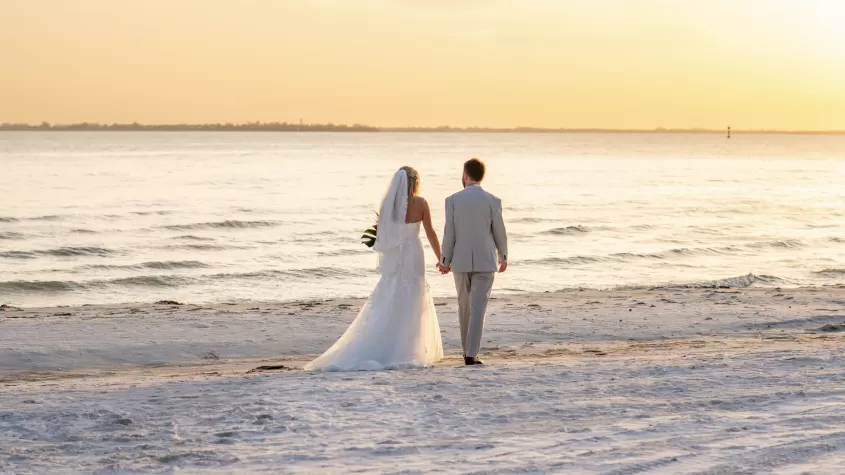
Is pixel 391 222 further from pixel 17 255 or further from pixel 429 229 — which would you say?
pixel 17 255

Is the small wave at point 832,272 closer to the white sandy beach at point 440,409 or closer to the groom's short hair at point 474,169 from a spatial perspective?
the white sandy beach at point 440,409

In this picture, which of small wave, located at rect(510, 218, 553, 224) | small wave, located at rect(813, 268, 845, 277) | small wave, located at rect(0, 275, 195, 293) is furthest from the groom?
small wave, located at rect(510, 218, 553, 224)

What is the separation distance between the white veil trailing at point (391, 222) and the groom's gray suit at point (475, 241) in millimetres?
475

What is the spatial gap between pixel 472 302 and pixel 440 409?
2147 mm

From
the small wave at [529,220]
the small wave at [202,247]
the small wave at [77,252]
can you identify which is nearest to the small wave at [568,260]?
the small wave at [202,247]

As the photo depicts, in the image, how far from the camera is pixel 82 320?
46.5 feet

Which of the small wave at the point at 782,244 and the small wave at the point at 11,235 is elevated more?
the small wave at the point at 782,244

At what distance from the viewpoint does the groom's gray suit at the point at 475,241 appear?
9.14 meters

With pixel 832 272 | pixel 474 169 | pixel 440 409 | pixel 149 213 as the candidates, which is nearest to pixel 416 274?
pixel 474 169

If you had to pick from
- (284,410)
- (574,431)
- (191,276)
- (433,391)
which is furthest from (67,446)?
(191,276)

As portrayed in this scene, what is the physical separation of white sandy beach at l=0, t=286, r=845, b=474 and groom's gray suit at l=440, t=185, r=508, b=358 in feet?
2.64

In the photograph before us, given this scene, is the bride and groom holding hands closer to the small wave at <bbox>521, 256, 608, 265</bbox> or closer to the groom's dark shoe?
the groom's dark shoe

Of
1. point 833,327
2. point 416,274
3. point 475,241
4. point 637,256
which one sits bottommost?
point 637,256

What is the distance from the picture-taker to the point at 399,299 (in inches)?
376
